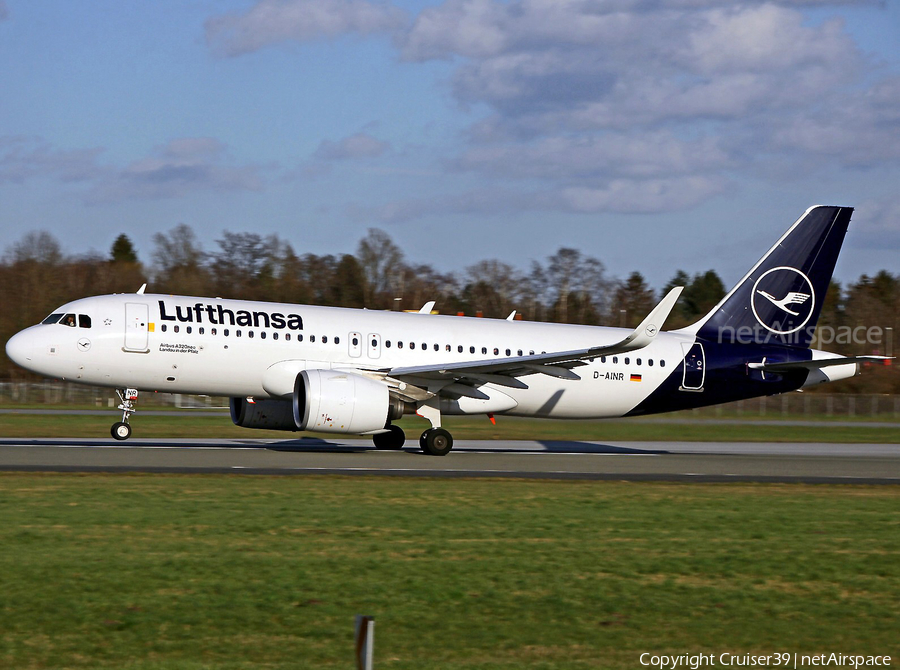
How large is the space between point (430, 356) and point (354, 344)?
82.6 inches

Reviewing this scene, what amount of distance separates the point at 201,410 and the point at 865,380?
44.8 metres

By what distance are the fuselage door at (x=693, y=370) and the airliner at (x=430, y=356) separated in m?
0.03

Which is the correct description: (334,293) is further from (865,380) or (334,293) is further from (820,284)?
(820,284)

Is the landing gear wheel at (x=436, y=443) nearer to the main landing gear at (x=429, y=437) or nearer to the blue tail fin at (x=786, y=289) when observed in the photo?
the main landing gear at (x=429, y=437)

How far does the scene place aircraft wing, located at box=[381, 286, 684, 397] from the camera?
23297 millimetres

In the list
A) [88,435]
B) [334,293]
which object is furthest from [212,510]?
[334,293]

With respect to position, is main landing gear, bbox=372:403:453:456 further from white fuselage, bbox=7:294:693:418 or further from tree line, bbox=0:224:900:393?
tree line, bbox=0:224:900:393

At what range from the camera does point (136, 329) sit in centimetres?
2458

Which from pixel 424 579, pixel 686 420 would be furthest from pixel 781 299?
pixel 424 579

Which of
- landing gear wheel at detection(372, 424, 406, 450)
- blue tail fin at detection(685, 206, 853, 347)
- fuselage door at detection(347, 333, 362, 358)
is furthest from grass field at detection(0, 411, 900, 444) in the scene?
blue tail fin at detection(685, 206, 853, 347)

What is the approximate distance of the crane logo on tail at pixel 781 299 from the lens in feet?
95.6

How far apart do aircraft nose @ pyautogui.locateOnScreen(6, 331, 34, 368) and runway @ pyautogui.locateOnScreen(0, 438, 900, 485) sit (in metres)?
2.13

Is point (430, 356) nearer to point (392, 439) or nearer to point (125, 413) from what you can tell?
point (392, 439)

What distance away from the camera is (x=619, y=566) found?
425 inches
